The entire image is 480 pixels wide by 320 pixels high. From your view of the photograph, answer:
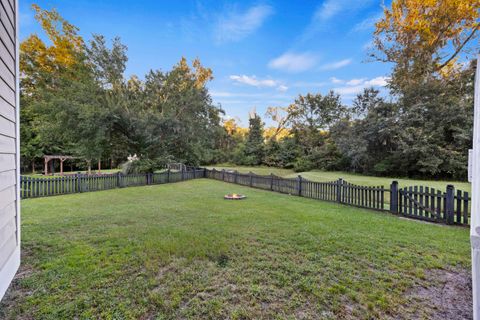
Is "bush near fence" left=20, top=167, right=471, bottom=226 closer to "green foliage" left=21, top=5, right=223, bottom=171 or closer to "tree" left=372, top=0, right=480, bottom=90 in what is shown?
"green foliage" left=21, top=5, right=223, bottom=171

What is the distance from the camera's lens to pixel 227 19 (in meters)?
8.62

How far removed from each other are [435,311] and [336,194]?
5680mm

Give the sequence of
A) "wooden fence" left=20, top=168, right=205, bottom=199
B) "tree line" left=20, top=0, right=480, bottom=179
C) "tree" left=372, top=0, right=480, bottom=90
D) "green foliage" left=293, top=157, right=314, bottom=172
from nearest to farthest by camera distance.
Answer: "wooden fence" left=20, top=168, right=205, bottom=199
"tree line" left=20, top=0, right=480, bottom=179
"tree" left=372, top=0, right=480, bottom=90
"green foliage" left=293, top=157, right=314, bottom=172

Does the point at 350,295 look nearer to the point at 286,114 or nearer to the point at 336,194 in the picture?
the point at 336,194

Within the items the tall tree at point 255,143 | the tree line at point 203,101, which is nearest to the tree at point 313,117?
the tall tree at point 255,143

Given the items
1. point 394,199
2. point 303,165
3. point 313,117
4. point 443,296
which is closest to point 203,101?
point 394,199

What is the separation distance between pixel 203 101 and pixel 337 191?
10.8m

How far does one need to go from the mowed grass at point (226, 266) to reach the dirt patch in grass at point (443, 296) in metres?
0.04

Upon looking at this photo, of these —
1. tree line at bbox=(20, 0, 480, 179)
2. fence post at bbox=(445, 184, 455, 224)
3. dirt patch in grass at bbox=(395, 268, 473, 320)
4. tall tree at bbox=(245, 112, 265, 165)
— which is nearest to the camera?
dirt patch in grass at bbox=(395, 268, 473, 320)

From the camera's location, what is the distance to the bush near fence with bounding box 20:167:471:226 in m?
4.86

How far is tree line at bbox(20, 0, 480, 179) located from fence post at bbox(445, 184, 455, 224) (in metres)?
12.1

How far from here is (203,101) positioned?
1467 centimetres

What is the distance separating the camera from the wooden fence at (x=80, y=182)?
25.2 feet

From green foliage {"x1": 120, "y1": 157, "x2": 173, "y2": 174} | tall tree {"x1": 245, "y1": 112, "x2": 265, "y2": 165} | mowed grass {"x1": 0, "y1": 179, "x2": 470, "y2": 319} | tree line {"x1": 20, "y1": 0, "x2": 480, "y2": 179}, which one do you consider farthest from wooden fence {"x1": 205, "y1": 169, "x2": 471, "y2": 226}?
tall tree {"x1": 245, "y1": 112, "x2": 265, "y2": 165}
